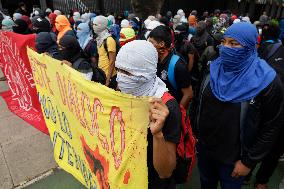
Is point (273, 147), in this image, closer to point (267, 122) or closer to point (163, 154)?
point (267, 122)

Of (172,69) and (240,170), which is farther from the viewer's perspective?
(172,69)

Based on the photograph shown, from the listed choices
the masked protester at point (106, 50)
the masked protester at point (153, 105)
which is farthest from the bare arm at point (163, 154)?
the masked protester at point (106, 50)

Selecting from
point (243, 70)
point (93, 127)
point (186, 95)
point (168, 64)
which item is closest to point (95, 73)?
point (168, 64)

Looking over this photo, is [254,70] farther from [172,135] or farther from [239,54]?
[172,135]

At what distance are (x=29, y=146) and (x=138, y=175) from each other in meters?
2.88

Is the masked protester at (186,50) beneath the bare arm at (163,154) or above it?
beneath

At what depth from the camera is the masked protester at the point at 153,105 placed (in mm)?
1408

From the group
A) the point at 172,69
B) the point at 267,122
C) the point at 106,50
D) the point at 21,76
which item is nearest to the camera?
Answer: the point at 267,122

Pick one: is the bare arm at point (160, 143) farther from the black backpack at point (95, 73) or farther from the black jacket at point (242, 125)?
the black backpack at point (95, 73)

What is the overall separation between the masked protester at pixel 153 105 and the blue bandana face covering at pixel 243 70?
0.54 metres

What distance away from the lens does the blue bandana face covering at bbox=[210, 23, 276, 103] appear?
1806 mm

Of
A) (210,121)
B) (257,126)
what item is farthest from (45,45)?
(257,126)

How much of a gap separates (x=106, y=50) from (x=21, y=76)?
1501 millimetres

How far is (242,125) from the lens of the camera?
1891 mm
